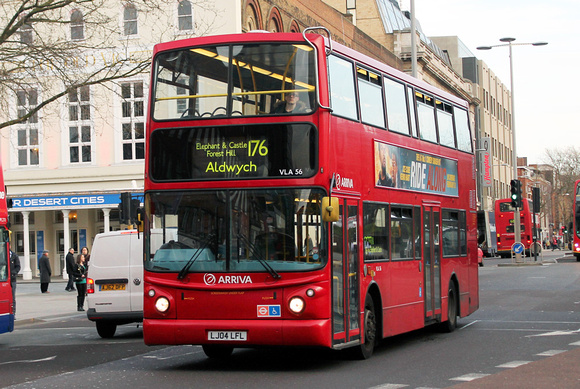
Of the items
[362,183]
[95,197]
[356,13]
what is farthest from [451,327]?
[356,13]

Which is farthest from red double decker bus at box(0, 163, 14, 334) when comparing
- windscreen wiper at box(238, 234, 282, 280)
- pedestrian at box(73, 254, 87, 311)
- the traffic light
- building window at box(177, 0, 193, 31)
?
the traffic light

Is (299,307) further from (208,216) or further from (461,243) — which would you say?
(461,243)

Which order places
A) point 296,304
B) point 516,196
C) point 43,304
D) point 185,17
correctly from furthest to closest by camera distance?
1. point 516,196
2. point 185,17
3. point 43,304
4. point 296,304

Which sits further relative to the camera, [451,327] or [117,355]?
[451,327]

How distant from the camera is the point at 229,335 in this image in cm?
1127

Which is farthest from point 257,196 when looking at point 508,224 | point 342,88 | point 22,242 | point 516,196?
point 508,224

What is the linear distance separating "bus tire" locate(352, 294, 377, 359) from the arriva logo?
6.54 ft

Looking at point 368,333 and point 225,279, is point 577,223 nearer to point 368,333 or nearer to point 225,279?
point 368,333

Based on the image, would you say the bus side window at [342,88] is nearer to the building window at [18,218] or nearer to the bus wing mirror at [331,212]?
the bus wing mirror at [331,212]

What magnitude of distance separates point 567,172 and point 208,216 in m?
106

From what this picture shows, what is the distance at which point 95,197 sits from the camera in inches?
1730

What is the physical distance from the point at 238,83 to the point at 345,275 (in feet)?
8.76

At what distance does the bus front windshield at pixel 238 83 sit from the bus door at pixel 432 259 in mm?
4752

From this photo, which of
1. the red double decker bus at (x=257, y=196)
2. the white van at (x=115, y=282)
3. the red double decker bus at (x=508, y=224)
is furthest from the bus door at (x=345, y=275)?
the red double decker bus at (x=508, y=224)
